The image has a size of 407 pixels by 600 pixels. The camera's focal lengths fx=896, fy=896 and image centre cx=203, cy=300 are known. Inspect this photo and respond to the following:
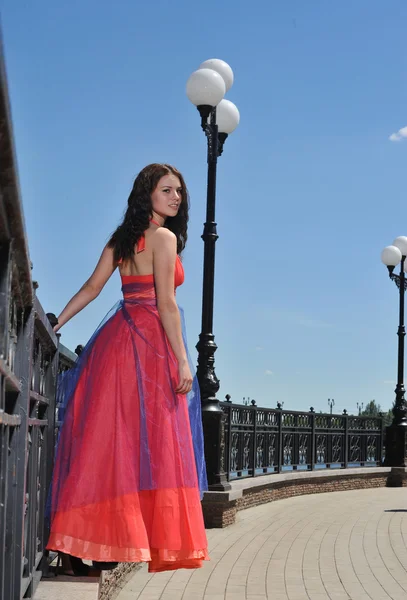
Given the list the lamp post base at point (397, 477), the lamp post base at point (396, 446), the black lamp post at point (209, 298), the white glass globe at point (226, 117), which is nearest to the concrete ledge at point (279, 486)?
the lamp post base at point (397, 477)

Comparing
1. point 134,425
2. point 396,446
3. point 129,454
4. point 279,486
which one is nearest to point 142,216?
point 134,425

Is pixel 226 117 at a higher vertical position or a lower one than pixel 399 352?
higher

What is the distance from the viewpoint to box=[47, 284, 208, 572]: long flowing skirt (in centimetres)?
405

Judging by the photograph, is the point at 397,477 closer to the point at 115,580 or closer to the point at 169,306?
the point at 115,580

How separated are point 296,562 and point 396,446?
570 inches

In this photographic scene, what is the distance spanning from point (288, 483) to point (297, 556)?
7.18 m

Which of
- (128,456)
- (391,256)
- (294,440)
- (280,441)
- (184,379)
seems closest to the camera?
(128,456)

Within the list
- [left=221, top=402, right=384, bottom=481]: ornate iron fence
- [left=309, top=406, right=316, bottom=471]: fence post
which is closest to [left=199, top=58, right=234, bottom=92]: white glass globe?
[left=221, top=402, right=384, bottom=481]: ornate iron fence

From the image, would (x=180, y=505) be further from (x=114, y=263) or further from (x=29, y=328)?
(x=29, y=328)

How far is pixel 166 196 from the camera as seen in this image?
4.68 meters

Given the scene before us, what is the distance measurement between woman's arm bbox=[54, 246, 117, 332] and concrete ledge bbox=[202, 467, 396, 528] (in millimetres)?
5613

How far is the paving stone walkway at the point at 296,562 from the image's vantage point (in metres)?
6.14

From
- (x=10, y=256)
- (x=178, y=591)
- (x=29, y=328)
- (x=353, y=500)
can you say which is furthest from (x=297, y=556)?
(x=353, y=500)

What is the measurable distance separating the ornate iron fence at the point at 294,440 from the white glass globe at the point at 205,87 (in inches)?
159
